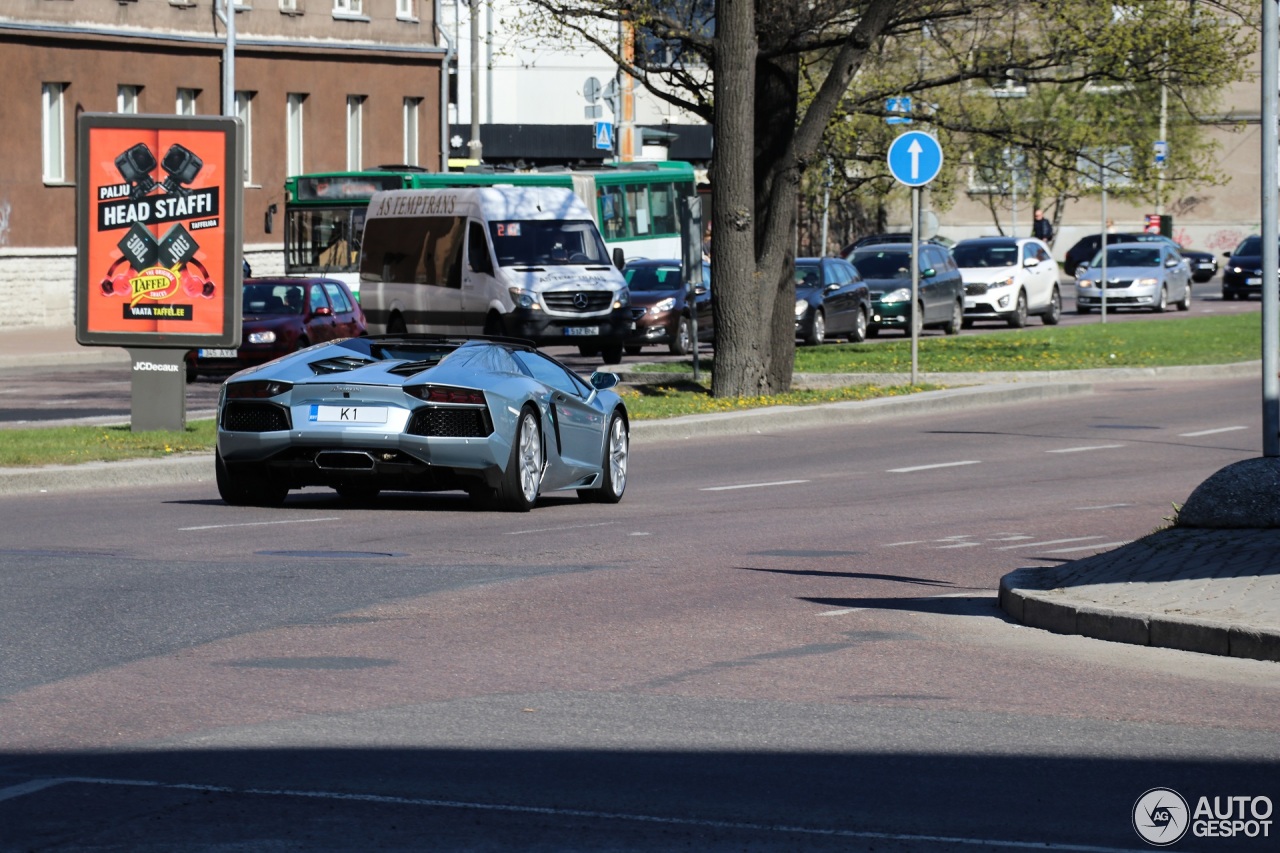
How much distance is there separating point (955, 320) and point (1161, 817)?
3946 cm

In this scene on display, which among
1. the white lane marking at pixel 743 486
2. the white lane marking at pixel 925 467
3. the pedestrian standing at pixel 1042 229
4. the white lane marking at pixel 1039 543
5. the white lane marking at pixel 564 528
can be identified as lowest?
the white lane marking at pixel 1039 543

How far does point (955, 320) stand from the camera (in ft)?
148

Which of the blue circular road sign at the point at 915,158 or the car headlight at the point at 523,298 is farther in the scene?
the car headlight at the point at 523,298

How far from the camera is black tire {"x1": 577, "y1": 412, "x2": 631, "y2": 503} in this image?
16656 millimetres

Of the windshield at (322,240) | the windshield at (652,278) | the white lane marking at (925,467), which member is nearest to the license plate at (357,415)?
the white lane marking at (925,467)

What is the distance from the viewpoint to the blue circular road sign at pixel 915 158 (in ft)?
90.7

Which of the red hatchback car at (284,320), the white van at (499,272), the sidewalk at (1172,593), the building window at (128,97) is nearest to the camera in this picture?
the sidewalk at (1172,593)

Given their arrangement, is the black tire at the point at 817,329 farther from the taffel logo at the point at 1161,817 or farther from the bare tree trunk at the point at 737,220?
the taffel logo at the point at 1161,817

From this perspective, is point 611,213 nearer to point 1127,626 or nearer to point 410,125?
point 410,125

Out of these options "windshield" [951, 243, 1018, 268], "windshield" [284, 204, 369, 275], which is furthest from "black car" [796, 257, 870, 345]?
"windshield" [284, 204, 369, 275]

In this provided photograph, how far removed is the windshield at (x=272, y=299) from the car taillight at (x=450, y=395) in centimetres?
1874

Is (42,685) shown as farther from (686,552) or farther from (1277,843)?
(686,552)

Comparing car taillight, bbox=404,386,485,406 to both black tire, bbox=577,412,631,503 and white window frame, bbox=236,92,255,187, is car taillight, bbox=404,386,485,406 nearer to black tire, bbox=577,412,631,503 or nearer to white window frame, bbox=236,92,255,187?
black tire, bbox=577,412,631,503

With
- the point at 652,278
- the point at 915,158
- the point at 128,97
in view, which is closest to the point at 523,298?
the point at 652,278
